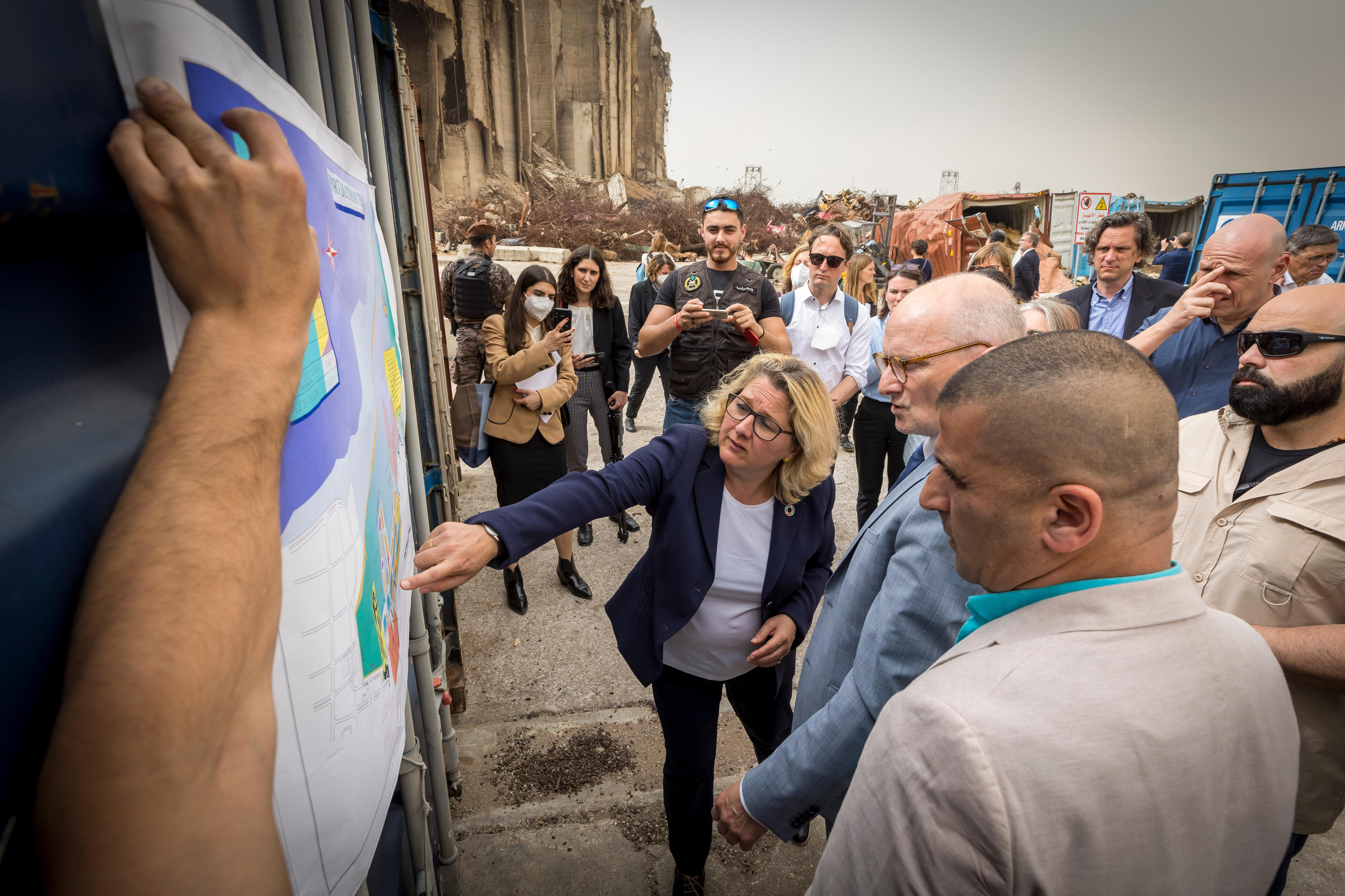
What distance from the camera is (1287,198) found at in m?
9.59

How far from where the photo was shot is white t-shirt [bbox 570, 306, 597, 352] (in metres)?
4.16

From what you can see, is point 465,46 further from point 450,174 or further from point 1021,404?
point 1021,404

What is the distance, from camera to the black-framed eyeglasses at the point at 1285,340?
183 centimetres

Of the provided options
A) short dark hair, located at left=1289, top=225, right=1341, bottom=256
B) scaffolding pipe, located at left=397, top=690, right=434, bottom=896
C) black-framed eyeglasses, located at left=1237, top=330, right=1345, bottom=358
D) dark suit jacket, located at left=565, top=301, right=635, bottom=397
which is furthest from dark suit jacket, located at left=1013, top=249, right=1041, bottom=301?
scaffolding pipe, located at left=397, top=690, right=434, bottom=896

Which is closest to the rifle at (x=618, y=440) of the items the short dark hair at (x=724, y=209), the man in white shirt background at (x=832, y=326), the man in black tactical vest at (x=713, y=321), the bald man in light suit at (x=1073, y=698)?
the man in black tactical vest at (x=713, y=321)

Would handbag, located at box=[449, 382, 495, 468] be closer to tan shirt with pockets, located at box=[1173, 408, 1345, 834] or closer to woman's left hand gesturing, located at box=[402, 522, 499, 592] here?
woman's left hand gesturing, located at box=[402, 522, 499, 592]

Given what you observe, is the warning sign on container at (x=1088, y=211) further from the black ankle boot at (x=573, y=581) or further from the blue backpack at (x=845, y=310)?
the black ankle boot at (x=573, y=581)

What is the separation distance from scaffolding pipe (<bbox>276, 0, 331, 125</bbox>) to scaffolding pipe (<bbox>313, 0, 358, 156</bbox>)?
0.17 m

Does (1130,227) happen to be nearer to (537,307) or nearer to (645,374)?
(645,374)

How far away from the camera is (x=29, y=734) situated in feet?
1.52

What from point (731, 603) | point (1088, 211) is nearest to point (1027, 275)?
point (731, 603)

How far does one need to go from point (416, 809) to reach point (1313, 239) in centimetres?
763

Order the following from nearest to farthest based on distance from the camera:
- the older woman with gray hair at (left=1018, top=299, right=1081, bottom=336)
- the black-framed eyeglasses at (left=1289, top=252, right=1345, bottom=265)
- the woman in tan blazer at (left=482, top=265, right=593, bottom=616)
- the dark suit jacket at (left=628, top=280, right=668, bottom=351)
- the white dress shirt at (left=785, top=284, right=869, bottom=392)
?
1. the older woman with gray hair at (left=1018, top=299, right=1081, bottom=336)
2. the woman in tan blazer at (left=482, top=265, right=593, bottom=616)
3. the white dress shirt at (left=785, top=284, right=869, bottom=392)
4. the dark suit jacket at (left=628, top=280, right=668, bottom=351)
5. the black-framed eyeglasses at (left=1289, top=252, right=1345, bottom=265)

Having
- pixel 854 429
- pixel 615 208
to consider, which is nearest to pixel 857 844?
pixel 854 429
